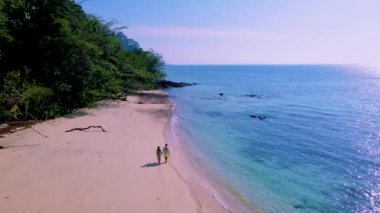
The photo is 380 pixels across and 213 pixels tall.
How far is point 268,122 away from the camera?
45.6 m

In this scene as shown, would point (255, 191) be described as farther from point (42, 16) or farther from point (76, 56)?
point (42, 16)

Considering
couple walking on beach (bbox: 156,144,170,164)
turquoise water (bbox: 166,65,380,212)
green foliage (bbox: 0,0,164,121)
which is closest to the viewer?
turquoise water (bbox: 166,65,380,212)

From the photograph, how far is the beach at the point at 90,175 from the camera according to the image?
15672mm

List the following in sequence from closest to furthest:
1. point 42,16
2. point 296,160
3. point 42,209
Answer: point 42,209
point 296,160
point 42,16

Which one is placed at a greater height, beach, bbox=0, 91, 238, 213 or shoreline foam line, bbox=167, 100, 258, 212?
beach, bbox=0, 91, 238, 213

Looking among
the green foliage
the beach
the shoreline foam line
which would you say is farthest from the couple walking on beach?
the green foliage

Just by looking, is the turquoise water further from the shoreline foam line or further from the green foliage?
the green foliage

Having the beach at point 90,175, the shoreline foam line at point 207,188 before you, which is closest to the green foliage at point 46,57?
the beach at point 90,175

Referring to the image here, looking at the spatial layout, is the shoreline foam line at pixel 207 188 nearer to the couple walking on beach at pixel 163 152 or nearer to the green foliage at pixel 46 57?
the couple walking on beach at pixel 163 152

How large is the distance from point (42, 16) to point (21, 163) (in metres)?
20.6

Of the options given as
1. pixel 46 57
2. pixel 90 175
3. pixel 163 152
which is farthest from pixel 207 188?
pixel 46 57

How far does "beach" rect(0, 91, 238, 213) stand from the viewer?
617 inches

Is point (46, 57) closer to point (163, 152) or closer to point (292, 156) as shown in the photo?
point (163, 152)

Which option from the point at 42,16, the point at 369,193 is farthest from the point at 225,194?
the point at 42,16
